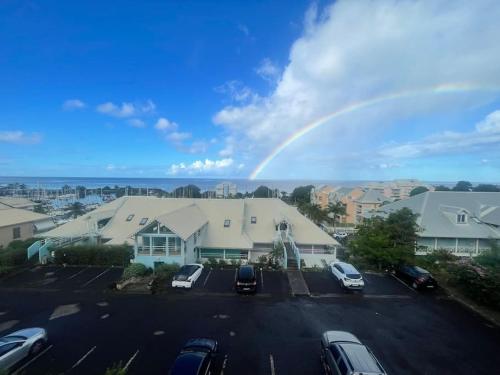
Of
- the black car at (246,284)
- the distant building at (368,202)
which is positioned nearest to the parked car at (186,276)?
the black car at (246,284)

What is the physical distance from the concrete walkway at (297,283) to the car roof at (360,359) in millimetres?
9160

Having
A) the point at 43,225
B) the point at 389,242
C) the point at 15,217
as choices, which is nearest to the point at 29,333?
the point at 389,242

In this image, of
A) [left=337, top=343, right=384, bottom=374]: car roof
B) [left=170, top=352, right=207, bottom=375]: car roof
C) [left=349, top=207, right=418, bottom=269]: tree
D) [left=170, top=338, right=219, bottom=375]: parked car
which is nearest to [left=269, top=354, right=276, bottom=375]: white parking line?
[left=170, top=338, right=219, bottom=375]: parked car

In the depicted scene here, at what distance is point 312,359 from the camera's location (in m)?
12.5

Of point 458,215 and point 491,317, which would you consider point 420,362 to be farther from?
point 458,215

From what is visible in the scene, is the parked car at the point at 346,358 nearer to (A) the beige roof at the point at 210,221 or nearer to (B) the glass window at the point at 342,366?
(B) the glass window at the point at 342,366

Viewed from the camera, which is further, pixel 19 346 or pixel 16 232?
pixel 16 232

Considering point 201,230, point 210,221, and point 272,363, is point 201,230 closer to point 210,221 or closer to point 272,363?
point 210,221

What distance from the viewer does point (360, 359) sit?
10273mm

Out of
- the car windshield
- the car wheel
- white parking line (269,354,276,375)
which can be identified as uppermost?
the car windshield

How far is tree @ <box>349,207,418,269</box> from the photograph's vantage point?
84.2ft

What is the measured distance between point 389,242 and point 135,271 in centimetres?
2447

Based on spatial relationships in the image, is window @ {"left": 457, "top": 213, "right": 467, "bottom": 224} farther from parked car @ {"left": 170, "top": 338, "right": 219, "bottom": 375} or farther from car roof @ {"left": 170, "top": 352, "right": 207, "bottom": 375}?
car roof @ {"left": 170, "top": 352, "right": 207, "bottom": 375}

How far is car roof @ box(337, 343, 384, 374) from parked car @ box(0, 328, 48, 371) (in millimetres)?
13991
